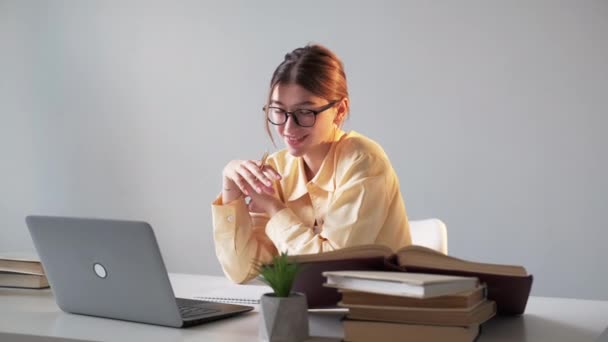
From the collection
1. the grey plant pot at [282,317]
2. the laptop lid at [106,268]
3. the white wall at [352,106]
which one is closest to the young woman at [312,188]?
the laptop lid at [106,268]

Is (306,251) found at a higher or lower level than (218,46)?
lower

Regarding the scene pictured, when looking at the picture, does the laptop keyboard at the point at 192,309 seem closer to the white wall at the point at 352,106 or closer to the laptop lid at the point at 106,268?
the laptop lid at the point at 106,268

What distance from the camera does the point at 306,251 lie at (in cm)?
192

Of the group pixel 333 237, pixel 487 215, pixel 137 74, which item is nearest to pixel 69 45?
pixel 137 74

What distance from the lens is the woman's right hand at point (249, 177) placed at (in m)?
1.99

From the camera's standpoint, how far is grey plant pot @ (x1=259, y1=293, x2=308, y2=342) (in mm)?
1192

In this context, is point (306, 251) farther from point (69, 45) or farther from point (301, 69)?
point (69, 45)

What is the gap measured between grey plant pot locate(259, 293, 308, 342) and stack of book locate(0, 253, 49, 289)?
33.6 inches

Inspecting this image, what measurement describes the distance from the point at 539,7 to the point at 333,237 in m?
1.66

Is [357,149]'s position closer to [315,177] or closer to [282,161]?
[315,177]

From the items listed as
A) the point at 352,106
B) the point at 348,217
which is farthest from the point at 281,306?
the point at 352,106

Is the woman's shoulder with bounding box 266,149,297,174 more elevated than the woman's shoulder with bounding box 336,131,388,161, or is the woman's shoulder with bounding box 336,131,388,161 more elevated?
the woman's shoulder with bounding box 336,131,388,161

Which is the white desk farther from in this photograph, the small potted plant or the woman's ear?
the woman's ear

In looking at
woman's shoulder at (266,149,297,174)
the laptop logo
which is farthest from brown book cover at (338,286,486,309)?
woman's shoulder at (266,149,297,174)
